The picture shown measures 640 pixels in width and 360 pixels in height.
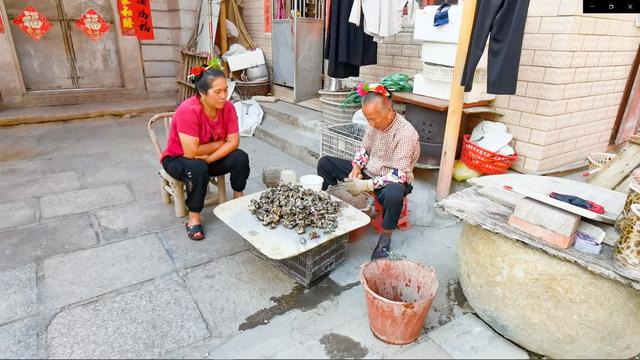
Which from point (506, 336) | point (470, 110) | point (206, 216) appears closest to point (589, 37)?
point (470, 110)

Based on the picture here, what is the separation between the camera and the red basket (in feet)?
11.4

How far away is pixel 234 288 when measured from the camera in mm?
2557

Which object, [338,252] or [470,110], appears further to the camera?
[470,110]

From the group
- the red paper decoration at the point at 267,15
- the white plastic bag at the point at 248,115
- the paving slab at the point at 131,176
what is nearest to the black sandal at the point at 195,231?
the paving slab at the point at 131,176

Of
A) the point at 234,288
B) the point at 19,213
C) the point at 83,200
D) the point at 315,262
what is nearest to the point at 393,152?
the point at 315,262

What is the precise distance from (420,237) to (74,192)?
3496 millimetres

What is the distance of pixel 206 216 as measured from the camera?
3521 millimetres

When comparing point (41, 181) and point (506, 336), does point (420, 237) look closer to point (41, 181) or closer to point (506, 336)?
point (506, 336)

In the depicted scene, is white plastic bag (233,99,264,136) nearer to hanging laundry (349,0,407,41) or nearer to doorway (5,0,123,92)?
hanging laundry (349,0,407,41)

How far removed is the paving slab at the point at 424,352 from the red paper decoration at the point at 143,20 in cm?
797

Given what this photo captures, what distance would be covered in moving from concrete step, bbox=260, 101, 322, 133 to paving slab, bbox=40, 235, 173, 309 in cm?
296

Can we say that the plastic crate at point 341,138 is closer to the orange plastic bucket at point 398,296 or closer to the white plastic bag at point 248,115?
the orange plastic bucket at point 398,296

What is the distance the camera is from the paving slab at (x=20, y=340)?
200 centimetres

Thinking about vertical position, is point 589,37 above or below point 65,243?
above
